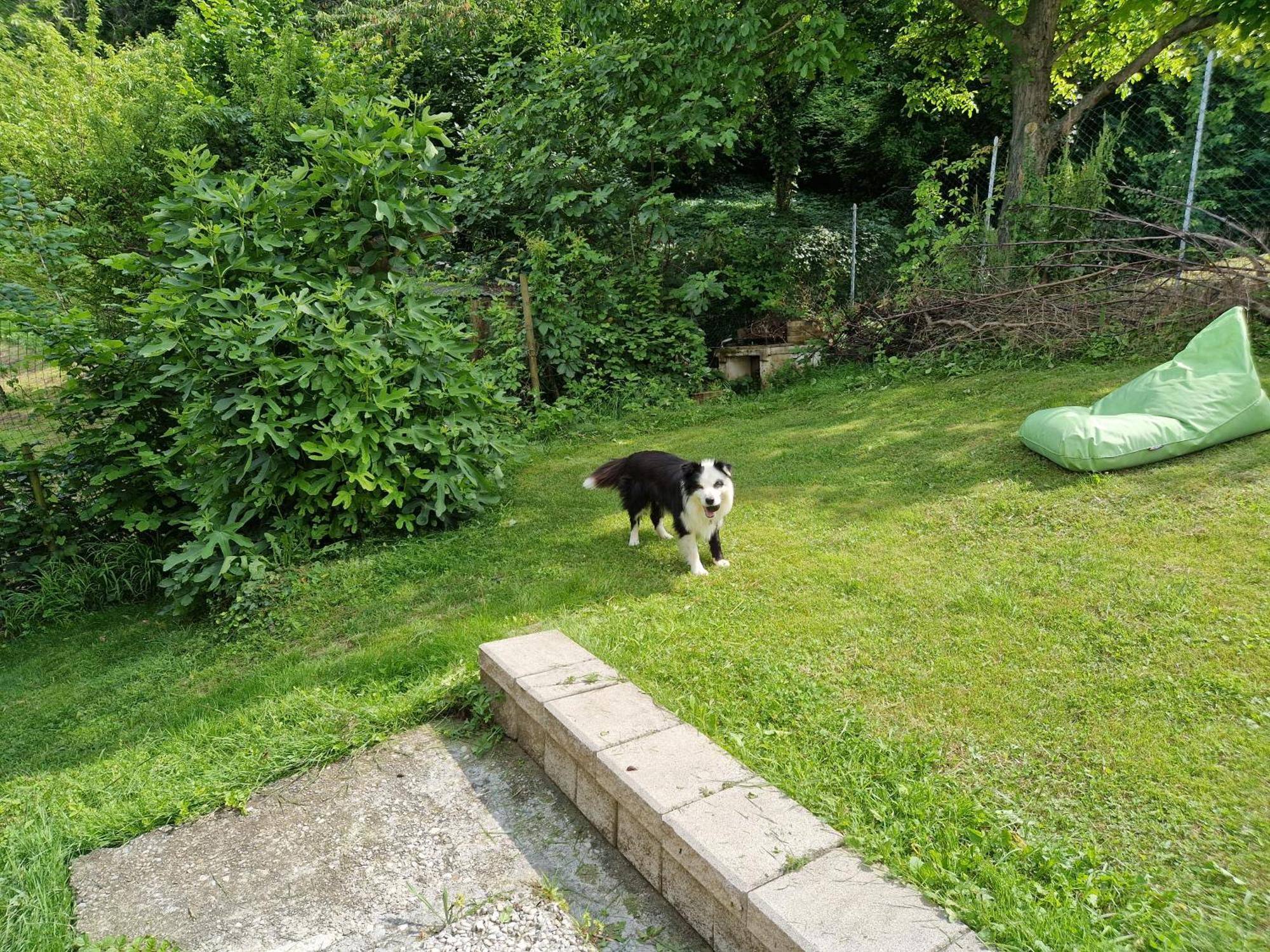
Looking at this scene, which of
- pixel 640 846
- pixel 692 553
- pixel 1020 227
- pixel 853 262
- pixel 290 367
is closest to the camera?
pixel 640 846

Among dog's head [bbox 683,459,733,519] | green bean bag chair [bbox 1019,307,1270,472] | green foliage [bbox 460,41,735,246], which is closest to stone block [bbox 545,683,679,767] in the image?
dog's head [bbox 683,459,733,519]

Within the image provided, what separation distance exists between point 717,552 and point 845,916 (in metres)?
2.69

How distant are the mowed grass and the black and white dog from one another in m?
0.20

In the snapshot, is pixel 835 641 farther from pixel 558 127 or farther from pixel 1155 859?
pixel 558 127

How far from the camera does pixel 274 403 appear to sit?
15.3 feet

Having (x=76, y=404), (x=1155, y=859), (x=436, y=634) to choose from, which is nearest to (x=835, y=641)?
(x=1155, y=859)

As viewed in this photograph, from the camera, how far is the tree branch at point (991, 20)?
863 cm

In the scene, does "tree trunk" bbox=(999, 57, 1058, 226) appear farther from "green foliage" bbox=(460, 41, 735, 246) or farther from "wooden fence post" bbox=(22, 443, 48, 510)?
"wooden fence post" bbox=(22, 443, 48, 510)

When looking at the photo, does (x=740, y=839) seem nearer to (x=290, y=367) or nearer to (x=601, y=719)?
(x=601, y=719)

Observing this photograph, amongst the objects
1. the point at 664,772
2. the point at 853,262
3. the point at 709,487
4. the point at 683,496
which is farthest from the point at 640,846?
the point at 853,262

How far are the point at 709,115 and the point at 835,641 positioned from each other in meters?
9.01

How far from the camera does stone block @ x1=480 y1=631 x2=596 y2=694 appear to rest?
3008 millimetres

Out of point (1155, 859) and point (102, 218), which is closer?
point (1155, 859)

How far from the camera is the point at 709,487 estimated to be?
4004 millimetres
